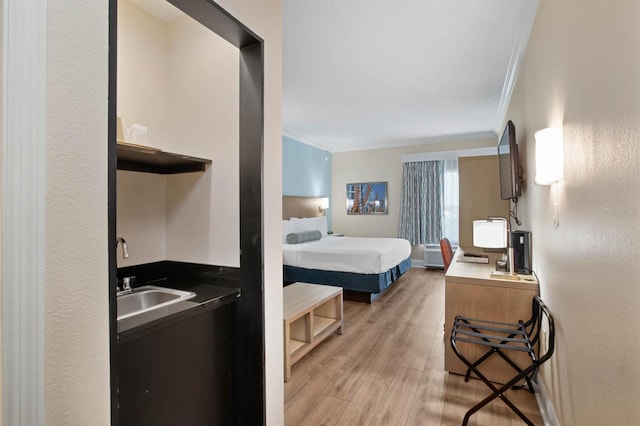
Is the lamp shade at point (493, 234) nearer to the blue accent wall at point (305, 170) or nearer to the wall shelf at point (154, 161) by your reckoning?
the wall shelf at point (154, 161)

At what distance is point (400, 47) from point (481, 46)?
28.1 inches

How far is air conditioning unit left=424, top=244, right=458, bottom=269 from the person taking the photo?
633 cm

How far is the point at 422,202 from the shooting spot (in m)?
6.55

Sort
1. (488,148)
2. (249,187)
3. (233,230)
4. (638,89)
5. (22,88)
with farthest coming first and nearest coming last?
(488,148) < (233,230) < (249,187) < (638,89) < (22,88)

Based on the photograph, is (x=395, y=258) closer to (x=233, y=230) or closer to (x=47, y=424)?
(x=233, y=230)

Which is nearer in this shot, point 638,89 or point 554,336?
point 638,89

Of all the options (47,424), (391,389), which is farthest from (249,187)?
(391,389)

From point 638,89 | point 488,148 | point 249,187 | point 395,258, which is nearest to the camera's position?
point 638,89

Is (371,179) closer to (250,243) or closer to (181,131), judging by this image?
(181,131)

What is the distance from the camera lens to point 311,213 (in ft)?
21.7

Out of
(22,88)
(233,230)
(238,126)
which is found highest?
(238,126)

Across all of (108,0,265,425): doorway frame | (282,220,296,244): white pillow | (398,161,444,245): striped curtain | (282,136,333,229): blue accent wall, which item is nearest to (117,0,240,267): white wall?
(108,0,265,425): doorway frame

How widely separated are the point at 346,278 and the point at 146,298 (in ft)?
9.39

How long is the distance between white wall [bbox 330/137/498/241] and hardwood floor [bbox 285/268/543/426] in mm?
3684
